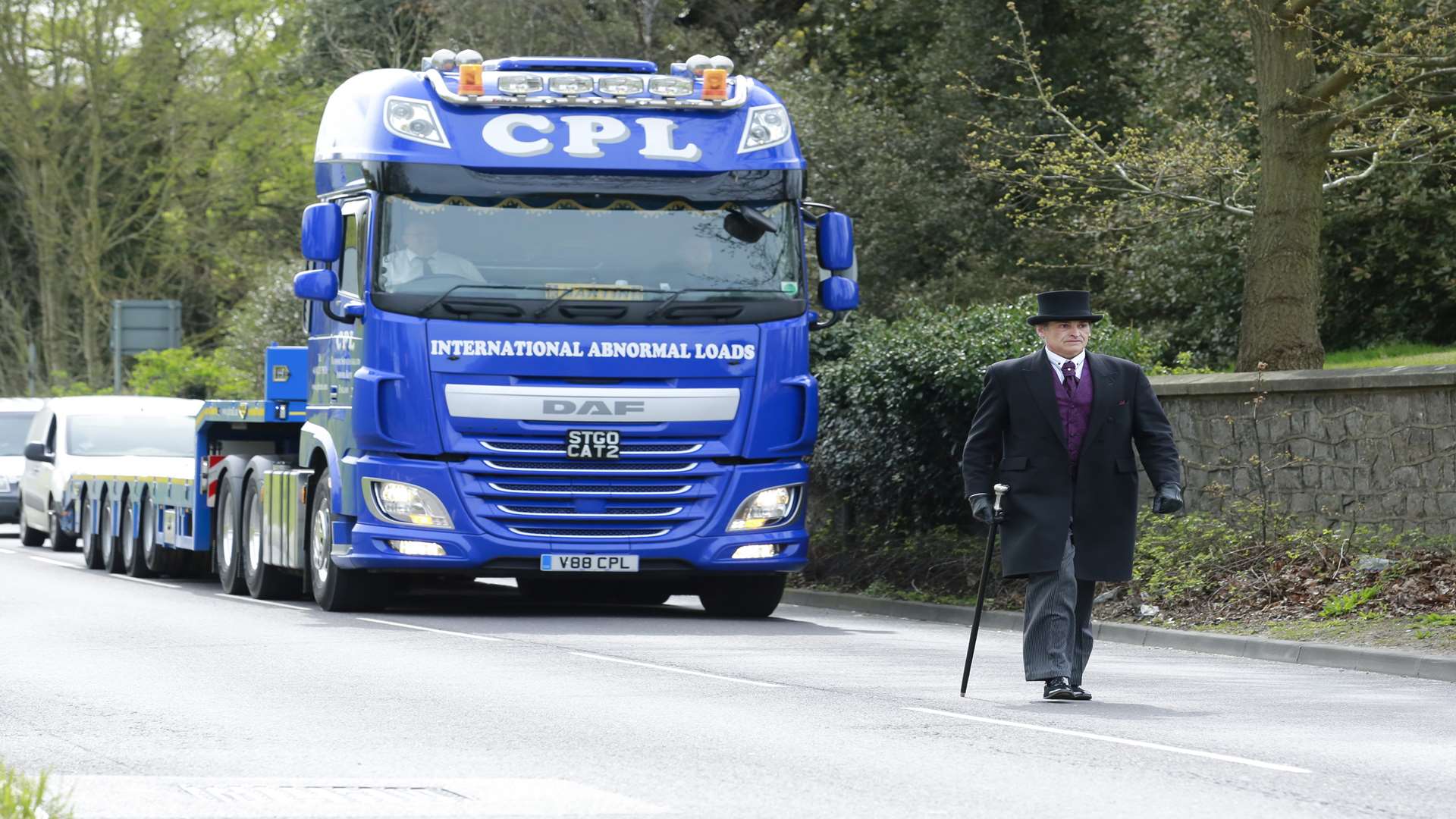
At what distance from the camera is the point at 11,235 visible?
181 feet

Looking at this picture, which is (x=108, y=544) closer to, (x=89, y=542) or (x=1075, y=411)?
(x=89, y=542)

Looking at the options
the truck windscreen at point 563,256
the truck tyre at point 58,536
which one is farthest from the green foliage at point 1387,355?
the truck tyre at point 58,536

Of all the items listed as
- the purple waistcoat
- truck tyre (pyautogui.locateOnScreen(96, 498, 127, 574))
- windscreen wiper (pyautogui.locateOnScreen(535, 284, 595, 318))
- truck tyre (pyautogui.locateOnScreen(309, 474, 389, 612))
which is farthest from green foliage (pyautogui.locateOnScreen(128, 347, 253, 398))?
the purple waistcoat

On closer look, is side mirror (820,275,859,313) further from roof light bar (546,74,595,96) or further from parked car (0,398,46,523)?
parked car (0,398,46,523)

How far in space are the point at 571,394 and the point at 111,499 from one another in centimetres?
1066

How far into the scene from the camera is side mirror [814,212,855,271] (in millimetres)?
16719

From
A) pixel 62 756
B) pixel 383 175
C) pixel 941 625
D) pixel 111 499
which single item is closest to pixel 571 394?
pixel 383 175

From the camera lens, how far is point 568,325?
1589 cm

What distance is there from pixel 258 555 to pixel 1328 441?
Result: 8.42m

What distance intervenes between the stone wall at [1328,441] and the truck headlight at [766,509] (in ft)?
11.1

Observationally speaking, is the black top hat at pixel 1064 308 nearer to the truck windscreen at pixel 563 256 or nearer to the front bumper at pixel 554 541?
the truck windscreen at pixel 563 256

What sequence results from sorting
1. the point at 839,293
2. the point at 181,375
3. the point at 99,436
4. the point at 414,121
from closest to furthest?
the point at 414,121 < the point at 839,293 < the point at 99,436 < the point at 181,375

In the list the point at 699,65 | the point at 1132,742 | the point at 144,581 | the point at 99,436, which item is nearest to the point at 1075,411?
the point at 1132,742

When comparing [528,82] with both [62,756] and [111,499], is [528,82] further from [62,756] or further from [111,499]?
[111,499]
